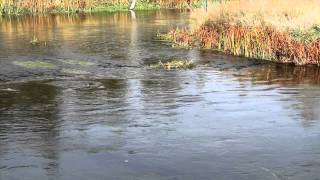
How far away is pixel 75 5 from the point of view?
162ft

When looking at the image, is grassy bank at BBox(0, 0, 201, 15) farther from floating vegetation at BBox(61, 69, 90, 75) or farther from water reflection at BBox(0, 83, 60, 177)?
water reflection at BBox(0, 83, 60, 177)

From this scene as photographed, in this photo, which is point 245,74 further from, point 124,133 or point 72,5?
point 72,5

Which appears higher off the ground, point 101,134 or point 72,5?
point 72,5

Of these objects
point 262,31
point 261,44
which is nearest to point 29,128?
point 261,44

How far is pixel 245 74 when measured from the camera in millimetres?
19047

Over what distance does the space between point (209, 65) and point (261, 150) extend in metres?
11.4

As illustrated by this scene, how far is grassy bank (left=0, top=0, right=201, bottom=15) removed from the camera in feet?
151

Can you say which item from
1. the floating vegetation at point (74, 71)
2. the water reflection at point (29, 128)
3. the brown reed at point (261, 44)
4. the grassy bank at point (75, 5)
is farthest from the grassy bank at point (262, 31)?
the grassy bank at point (75, 5)

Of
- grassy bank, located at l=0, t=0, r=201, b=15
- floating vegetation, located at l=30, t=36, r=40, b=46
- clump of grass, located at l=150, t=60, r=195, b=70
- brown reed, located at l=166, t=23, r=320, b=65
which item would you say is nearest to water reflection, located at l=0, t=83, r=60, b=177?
clump of grass, located at l=150, t=60, r=195, b=70

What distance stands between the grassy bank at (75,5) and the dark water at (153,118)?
920 inches

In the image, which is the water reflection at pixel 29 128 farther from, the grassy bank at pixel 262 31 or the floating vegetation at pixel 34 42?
the floating vegetation at pixel 34 42

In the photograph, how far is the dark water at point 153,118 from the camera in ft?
29.9

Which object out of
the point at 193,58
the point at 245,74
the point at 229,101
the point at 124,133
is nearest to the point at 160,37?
the point at 193,58

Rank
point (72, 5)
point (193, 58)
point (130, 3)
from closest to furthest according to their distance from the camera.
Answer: point (193, 58), point (72, 5), point (130, 3)
